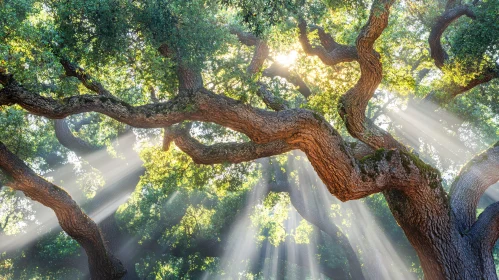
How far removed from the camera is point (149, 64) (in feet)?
26.5

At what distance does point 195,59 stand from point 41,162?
21179mm

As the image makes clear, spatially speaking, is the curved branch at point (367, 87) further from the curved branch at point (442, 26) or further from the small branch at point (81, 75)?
the small branch at point (81, 75)

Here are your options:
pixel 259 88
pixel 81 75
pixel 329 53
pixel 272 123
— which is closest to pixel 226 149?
pixel 259 88

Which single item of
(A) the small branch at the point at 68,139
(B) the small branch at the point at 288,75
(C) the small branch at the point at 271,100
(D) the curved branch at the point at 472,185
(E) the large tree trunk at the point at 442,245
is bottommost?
(E) the large tree trunk at the point at 442,245

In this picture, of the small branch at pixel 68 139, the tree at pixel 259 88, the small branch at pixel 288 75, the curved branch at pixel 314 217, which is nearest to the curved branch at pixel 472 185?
the tree at pixel 259 88

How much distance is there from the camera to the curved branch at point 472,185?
23.7ft

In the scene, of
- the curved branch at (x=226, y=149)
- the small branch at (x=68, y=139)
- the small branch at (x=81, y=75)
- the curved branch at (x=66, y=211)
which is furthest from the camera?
the small branch at (x=68, y=139)

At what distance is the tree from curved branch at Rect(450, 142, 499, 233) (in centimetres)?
3

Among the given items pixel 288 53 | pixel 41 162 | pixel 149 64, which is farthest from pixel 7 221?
pixel 288 53

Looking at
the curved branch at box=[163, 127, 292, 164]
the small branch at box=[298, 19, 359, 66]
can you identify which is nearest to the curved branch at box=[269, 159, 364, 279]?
the curved branch at box=[163, 127, 292, 164]

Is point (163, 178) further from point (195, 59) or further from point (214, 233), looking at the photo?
point (214, 233)

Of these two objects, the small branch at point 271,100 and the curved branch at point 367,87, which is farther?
the small branch at point 271,100

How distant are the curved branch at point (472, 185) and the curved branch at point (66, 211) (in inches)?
402

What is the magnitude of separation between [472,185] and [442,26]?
4012mm
